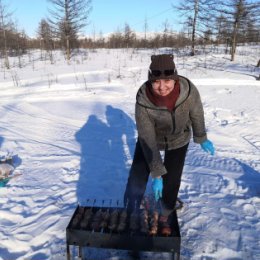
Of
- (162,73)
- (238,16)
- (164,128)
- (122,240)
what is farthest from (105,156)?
(238,16)

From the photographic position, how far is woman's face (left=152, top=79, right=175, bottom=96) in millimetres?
2549

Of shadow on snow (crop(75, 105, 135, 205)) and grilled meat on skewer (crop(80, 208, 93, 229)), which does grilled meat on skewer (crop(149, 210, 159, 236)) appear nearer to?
grilled meat on skewer (crop(80, 208, 93, 229))

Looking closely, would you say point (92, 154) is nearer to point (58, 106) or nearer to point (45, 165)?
point (45, 165)

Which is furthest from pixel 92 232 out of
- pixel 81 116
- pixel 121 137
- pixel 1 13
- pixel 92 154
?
pixel 1 13

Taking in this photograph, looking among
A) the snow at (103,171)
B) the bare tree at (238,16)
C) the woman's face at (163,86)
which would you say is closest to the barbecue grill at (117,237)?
the snow at (103,171)

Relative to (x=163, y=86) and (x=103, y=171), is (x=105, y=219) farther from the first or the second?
(x=103, y=171)

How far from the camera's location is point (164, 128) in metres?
2.87

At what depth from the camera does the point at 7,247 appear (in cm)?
315

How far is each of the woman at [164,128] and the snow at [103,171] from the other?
2.01ft

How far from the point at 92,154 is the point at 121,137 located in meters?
1.17

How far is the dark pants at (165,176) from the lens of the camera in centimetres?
305

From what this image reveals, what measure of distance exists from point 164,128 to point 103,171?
2441 mm

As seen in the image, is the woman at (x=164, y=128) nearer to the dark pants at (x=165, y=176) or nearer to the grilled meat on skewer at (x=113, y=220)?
the dark pants at (x=165, y=176)

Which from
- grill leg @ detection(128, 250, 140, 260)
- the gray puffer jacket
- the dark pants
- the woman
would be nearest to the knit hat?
the woman
